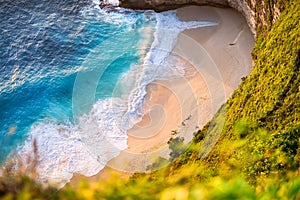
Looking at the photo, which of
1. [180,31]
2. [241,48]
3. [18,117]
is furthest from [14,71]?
[241,48]

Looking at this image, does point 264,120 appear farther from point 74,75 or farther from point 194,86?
point 74,75

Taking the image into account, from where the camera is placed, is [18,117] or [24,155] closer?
[24,155]

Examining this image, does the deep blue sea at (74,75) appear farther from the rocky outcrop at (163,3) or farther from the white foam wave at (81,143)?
the rocky outcrop at (163,3)

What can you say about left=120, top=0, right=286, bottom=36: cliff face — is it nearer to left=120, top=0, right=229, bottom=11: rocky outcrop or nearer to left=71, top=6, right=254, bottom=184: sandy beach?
left=120, top=0, right=229, bottom=11: rocky outcrop

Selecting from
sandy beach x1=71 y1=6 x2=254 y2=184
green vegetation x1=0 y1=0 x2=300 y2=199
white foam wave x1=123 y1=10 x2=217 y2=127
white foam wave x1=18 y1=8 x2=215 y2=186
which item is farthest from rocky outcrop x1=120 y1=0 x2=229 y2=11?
green vegetation x1=0 y1=0 x2=300 y2=199

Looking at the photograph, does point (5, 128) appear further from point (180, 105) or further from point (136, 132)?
point (180, 105)

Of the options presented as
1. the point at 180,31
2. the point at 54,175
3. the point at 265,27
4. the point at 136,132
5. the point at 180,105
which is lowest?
the point at 54,175

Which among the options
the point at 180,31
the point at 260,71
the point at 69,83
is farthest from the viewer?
the point at 180,31

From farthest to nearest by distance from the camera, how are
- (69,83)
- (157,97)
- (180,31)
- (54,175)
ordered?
(180,31), (69,83), (157,97), (54,175)
